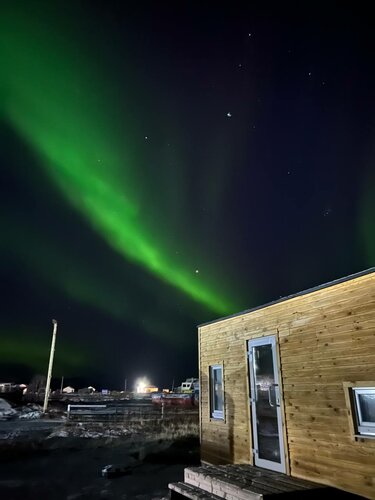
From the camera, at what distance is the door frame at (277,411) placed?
23.7ft

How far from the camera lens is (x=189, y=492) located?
6848 mm

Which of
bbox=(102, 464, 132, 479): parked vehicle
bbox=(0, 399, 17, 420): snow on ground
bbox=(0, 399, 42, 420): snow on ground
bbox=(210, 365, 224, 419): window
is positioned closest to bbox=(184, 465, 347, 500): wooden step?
bbox=(210, 365, 224, 419): window

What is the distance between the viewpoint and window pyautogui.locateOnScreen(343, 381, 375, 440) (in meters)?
5.68

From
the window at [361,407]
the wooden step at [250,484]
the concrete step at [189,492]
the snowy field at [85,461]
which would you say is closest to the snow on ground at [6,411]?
the snowy field at [85,461]

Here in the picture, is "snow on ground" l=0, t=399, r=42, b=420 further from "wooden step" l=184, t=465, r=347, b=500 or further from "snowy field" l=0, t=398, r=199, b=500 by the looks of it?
"wooden step" l=184, t=465, r=347, b=500

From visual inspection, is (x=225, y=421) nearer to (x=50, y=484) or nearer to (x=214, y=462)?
(x=214, y=462)

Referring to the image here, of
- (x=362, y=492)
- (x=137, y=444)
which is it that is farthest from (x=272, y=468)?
(x=137, y=444)

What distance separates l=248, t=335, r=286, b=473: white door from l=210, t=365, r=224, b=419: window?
1653 millimetres

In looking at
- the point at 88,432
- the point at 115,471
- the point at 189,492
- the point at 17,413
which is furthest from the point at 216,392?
the point at 17,413

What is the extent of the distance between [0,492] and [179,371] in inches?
6488

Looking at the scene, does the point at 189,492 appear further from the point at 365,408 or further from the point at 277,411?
the point at 365,408

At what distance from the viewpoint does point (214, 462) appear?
9.65 m

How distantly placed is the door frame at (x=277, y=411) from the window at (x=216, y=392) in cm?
154

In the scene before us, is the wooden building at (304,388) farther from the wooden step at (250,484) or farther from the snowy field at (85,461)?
the snowy field at (85,461)
